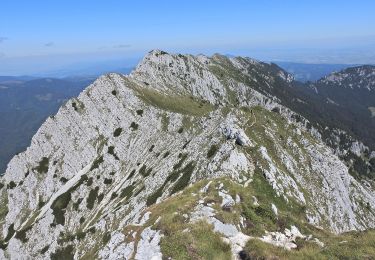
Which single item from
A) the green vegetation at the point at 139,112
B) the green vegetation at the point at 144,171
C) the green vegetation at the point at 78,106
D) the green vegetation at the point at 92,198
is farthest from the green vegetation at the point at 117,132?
the green vegetation at the point at 144,171

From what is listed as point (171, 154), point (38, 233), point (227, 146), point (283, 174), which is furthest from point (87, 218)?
point (283, 174)

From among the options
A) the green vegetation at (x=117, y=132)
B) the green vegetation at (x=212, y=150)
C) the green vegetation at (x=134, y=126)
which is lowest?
the green vegetation at (x=117, y=132)

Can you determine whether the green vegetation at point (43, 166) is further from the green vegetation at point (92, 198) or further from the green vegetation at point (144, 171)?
the green vegetation at point (144, 171)

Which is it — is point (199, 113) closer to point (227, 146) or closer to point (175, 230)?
point (227, 146)

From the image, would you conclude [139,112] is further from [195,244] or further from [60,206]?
[195,244]

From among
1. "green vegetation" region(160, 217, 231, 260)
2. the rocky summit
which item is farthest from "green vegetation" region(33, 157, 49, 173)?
"green vegetation" region(160, 217, 231, 260)

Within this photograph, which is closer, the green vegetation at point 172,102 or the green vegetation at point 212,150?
the green vegetation at point 212,150

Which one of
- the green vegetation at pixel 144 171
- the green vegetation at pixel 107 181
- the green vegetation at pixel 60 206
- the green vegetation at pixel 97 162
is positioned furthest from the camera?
the green vegetation at pixel 97 162

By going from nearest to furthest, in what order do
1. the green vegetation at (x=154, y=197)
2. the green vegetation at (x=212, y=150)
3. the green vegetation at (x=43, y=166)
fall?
the green vegetation at (x=154, y=197), the green vegetation at (x=212, y=150), the green vegetation at (x=43, y=166)
